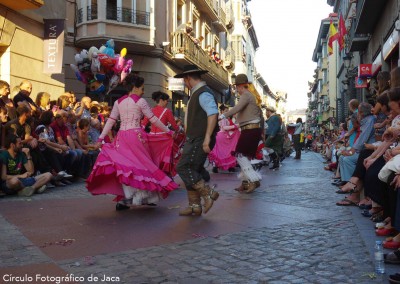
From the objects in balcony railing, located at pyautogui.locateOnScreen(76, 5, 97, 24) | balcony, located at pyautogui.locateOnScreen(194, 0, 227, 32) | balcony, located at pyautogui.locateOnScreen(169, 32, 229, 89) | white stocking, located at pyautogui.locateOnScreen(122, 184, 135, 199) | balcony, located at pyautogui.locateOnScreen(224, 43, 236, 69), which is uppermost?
balcony, located at pyautogui.locateOnScreen(194, 0, 227, 32)

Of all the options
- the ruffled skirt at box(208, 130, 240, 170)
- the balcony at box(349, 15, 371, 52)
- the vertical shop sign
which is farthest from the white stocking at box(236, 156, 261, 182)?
the balcony at box(349, 15, 371, 52)

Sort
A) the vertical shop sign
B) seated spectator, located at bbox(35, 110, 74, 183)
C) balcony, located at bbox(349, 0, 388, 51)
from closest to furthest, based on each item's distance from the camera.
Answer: seated spectator, located at bbox(35, 110, 74, 183)
the vertical shop sign
balcony, located at bbox(349, 0, 388, 51)

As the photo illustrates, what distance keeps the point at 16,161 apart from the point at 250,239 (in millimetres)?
5102

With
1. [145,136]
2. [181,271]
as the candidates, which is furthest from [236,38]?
[181,271]

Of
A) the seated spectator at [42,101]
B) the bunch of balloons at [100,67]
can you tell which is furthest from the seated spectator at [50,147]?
the bunch of balloons at [100,67]

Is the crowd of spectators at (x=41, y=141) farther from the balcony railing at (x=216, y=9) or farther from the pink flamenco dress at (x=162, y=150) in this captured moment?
the balcony railing at (x=216, y=9)

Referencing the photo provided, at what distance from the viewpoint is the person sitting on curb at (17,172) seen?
8547mm

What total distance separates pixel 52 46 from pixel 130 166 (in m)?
10.1

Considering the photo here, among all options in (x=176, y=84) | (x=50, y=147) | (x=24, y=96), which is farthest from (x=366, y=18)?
(x=50, y=147)

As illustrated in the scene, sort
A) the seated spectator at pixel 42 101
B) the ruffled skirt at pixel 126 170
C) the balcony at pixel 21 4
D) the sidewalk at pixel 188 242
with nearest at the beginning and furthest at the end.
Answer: the sidewalk at pixel 188 242 < the ruffled skirt at pixel 126 170 < the seated spectator at pixel 42 101 < the balcony at pixel 21 4

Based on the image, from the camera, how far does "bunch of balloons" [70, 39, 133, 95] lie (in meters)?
16.1

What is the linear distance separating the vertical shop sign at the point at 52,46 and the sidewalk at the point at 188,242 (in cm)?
835

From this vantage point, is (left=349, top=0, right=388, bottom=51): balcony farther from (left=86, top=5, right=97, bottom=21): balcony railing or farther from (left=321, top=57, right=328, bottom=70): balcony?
(left=321, top=57, right=328, bottom=70): balcony

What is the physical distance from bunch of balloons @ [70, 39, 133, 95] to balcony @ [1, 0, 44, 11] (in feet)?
8.08
